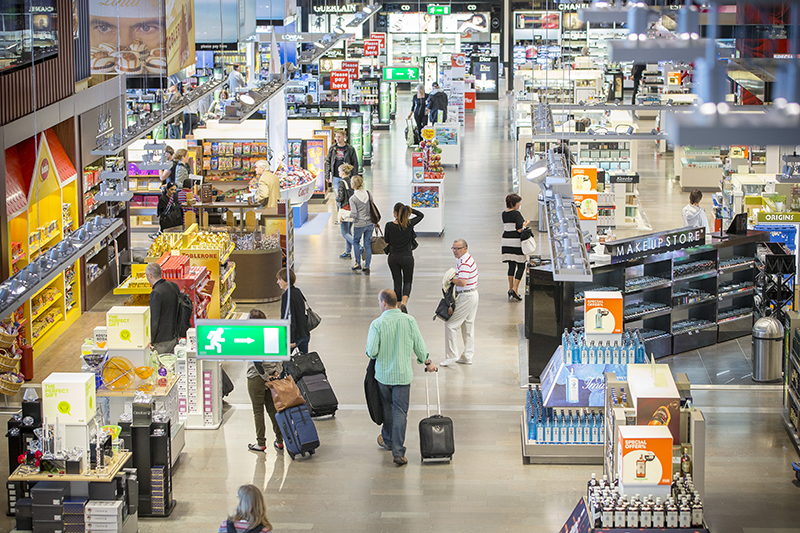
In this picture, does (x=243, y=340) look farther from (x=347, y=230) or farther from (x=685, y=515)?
(x=347, y=230)

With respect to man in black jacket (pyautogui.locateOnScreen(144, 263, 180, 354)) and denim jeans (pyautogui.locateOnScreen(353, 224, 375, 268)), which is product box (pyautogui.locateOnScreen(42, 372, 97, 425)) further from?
denim jeans (pyautogui.locateOnScreen(353, 224, 375, 268))

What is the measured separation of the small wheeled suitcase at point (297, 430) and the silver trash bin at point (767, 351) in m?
4.76

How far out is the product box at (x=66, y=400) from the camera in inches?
281

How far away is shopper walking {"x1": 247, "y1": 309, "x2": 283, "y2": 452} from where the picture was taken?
8.71 m

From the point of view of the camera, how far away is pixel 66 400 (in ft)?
23.5

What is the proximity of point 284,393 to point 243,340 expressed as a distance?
169cm

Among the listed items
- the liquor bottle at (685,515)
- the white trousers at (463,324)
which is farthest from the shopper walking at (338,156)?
the liquor bottle at (685,515)

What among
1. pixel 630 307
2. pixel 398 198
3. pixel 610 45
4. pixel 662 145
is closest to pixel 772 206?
pixel 630 307

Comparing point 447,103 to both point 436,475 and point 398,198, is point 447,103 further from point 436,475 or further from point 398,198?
point 436,475

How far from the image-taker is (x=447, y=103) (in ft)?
91.2

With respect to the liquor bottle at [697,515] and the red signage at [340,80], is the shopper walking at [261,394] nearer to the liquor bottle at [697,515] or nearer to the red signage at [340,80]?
the liquor bottle at [697,515]

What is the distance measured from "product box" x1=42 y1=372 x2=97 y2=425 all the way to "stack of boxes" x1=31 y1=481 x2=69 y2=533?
464mm

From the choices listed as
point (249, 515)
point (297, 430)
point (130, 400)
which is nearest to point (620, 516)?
point (249, 515)

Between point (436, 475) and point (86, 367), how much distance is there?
3.04m
